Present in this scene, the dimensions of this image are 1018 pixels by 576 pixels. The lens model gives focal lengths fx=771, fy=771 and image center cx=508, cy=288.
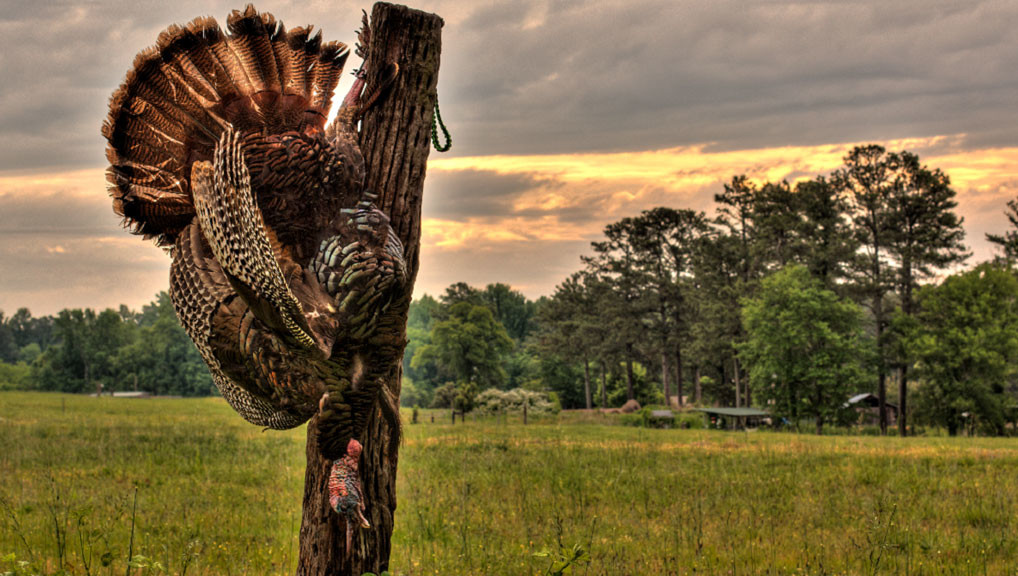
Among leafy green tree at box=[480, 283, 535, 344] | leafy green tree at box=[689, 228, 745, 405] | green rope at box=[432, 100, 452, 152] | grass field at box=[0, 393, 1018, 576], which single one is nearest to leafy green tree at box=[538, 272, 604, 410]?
leafy green tree at box=[689, 228, 745, 405]

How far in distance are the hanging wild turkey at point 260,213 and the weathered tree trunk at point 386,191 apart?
1.34 ft

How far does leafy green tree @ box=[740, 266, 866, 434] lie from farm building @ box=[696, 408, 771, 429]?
1.87 meters

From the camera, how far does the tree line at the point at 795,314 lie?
5159cm

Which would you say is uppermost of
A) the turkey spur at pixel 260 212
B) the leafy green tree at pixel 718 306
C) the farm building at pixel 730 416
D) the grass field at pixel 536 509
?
the leafy green tree at pixel 718 306

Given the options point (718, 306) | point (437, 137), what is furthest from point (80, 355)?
point (437, 137)

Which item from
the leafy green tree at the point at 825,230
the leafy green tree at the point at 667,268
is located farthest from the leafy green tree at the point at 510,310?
the leafy green tree at the point at 825,230

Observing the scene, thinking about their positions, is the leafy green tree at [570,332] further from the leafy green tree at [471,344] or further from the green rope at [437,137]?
the green rope at [437,137]

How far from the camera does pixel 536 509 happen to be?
12453mm

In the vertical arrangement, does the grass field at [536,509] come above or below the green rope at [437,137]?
below

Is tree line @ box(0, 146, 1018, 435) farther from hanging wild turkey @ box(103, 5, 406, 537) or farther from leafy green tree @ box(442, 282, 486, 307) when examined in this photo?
hanging wild turkey @ box(103, 5, 406, 537)

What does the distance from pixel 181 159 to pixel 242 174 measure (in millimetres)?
648

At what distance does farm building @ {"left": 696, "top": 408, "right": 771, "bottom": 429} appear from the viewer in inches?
2124

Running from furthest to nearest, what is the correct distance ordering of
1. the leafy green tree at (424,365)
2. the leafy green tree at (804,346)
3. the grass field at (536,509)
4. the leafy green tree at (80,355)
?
the leafy green tree at (80,355) → the leafy green tree at (424,365) → the leafy green tree at (804,346) → the grass field at (536,509)

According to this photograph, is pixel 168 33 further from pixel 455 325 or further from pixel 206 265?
pixel 455 325
